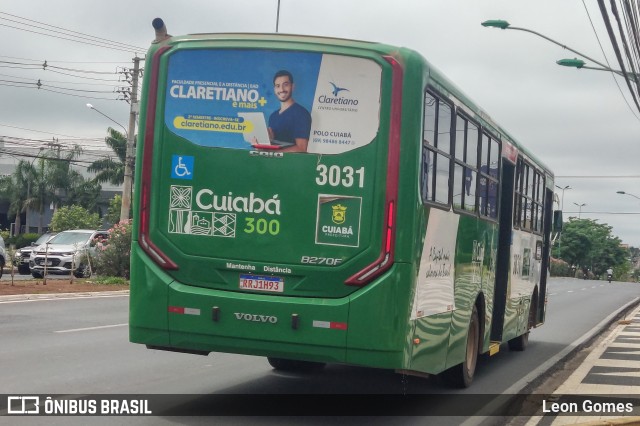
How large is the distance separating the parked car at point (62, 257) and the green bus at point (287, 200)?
23.0 m

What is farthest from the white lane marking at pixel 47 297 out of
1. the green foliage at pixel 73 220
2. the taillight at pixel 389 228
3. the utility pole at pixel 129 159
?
the green foliage at pixel 73 220

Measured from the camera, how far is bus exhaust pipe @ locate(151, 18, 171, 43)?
8555mm

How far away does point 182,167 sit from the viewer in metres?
8.29

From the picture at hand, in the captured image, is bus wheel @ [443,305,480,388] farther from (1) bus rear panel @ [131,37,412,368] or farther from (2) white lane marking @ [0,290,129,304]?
(2) white lane marking @ [0,290,129,304]

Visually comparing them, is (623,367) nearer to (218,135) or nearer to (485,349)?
(485,349)

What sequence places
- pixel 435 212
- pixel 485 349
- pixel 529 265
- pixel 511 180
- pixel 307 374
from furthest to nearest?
1. pixel 529 265
2. pixel 511 180
3. pixel 485 349
4. pixel 307 374
5. pixel 435 212

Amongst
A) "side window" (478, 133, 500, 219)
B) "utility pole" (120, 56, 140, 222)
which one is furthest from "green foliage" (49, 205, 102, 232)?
"side window" (478, 133, 500, 219)

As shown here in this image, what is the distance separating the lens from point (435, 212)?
8.70 metres

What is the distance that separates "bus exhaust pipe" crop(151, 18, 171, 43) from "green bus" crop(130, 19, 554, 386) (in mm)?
17

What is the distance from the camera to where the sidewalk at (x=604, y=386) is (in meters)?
9.18

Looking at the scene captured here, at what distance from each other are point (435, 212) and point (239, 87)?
2.13 meters

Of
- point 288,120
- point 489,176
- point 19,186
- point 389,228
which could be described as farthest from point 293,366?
point 19,186

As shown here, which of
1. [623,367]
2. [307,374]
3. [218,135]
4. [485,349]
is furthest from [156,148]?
[623,367]

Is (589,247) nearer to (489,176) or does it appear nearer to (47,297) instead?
(47,297)
